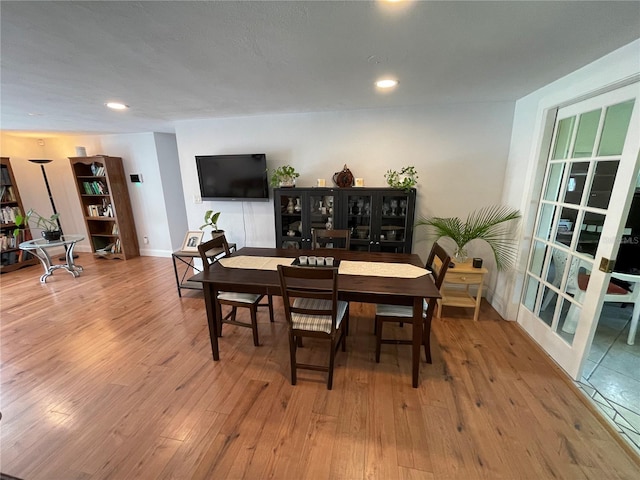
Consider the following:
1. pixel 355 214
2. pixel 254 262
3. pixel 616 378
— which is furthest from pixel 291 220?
pixel 616 378

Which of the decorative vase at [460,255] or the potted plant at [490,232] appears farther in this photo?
the decorative vase at [460,255]

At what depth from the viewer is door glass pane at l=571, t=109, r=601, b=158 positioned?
187 cm

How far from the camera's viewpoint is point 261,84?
7.15ft

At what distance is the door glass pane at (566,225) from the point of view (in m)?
2.04

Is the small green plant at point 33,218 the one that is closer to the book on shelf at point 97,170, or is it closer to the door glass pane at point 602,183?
the book on shelf at point 97,170

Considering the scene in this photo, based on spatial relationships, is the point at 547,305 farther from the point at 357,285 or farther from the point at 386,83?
the point at 386,83

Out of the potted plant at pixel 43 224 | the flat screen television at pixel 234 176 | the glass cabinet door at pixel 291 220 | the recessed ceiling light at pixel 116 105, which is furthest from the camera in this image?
the potted plant at pixel 43 224

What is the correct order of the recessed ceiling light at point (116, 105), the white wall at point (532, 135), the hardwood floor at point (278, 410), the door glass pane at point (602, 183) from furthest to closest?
the recessed ceiling light at point (116, 105)
the door glass pane at point (602, 183)
the white wall at point (532, 135)
the hardwood floor at point (278, 410)

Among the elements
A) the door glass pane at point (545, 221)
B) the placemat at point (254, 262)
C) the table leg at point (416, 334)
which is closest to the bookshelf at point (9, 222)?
the placemat at point (254, 262)

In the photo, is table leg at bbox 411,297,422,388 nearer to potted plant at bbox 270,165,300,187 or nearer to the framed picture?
potted plant at bbox 270,165,300,187

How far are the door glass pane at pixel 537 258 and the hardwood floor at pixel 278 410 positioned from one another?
Answer: 627mm

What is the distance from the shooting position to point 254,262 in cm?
239

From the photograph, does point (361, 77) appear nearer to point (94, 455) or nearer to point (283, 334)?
point (283, 334)

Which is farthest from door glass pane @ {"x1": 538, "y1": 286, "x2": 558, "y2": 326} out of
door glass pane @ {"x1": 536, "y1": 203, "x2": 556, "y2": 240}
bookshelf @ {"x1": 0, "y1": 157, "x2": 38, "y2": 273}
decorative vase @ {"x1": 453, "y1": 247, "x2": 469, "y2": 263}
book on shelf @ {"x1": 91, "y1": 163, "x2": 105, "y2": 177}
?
bookshelf @ {"x1": 0, "y1": 157, "x2": 38, "y2": 273}
